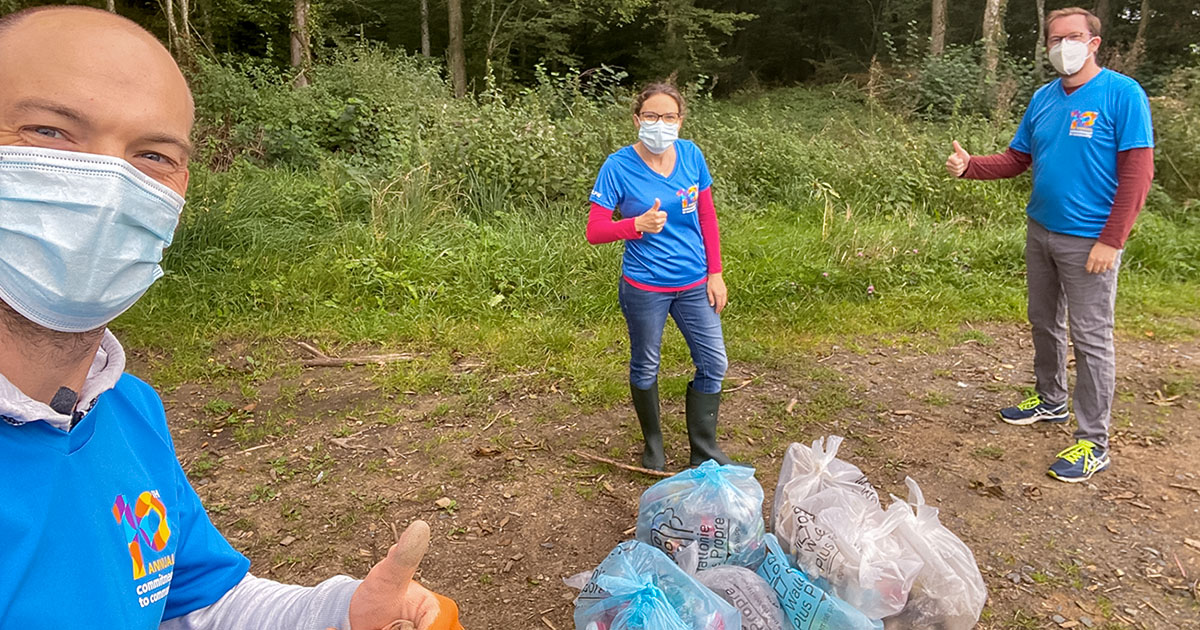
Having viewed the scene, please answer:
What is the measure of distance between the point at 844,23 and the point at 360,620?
3097 cm

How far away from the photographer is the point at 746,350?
17.7ft

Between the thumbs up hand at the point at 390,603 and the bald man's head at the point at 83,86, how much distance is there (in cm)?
73

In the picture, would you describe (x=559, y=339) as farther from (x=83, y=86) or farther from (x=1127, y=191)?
(x=83, y=86)

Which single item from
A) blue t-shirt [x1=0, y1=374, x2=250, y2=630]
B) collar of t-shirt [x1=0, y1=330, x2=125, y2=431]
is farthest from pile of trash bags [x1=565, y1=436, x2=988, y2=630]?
collar of t-shirt [x1=0, y1=330, x2=125, y2=431]

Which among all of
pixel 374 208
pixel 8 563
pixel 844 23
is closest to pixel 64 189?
pixel 8 563

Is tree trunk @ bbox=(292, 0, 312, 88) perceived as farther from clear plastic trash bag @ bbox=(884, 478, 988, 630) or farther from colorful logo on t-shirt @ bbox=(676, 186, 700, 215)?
clear plastic trash bag @ bbox=(884, 478, 988, 630)

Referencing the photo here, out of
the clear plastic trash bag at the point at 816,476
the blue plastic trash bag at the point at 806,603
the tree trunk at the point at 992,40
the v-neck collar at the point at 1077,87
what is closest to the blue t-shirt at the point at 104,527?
the blue plastic trash bag at the point at 806,603

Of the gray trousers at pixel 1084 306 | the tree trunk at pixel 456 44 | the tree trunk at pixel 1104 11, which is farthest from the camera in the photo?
the tree trunk at pixel 1104 11

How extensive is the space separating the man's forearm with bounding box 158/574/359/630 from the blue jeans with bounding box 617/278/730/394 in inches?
93.2

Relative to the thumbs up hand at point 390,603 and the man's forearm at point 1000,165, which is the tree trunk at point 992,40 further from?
the thumbs up hand at point 390,603

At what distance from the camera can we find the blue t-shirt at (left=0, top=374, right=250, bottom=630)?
0.95 m

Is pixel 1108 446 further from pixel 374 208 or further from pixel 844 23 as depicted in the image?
pixel 844 23

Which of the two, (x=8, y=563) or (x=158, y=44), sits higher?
(x=158, y=44)

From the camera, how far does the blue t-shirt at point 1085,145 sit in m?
3.53
